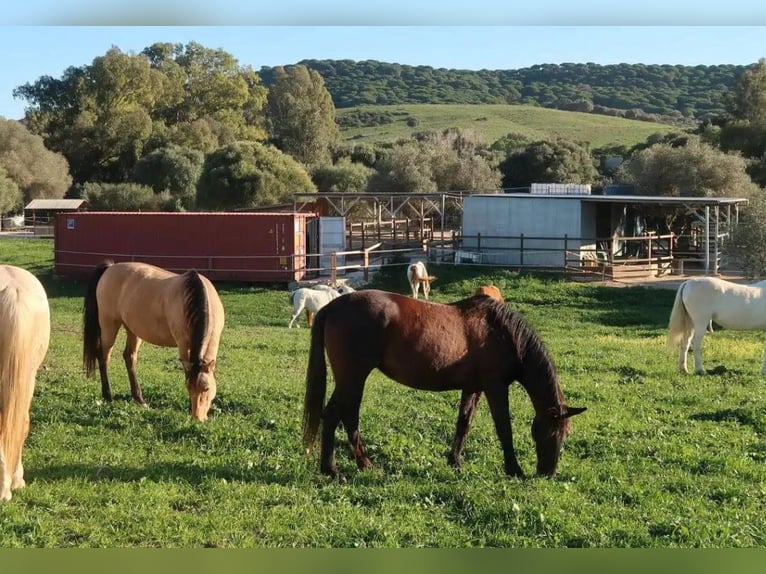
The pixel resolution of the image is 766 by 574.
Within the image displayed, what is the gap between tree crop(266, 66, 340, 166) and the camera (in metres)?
67.5

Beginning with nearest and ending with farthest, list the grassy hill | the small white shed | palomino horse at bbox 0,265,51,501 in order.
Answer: palomino horse at bbox 0,265,51,501 → the small white shed → the grassy hill

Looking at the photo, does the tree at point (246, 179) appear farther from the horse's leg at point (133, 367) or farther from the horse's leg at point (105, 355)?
the horse's leg at point (133, 367)

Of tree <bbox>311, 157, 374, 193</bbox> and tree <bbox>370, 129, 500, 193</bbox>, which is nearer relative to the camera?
tree <bbox>370, 129, 500, 193</bbox>

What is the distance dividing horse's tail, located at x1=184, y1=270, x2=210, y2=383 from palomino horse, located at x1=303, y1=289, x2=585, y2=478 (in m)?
1.52

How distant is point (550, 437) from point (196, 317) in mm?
3396

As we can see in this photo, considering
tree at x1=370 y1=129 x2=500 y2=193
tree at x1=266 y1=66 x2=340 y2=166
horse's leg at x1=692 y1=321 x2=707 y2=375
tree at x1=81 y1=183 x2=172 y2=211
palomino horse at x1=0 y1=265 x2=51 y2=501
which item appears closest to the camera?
palomino horse at x1=0 y1=265 x2=51 y2=501

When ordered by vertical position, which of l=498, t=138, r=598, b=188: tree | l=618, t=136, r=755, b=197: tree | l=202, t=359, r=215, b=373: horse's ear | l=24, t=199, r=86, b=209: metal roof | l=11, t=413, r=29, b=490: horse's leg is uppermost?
l=498, t=138, r=598, b=188: tree

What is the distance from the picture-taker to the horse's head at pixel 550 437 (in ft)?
20.2

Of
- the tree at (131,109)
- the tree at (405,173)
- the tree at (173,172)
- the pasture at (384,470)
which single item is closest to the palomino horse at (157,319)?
the pasture at (384,470)

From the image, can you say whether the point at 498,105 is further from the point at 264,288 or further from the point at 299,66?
the point at 264,288

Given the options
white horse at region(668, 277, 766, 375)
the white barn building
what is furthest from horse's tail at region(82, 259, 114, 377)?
the white barn building

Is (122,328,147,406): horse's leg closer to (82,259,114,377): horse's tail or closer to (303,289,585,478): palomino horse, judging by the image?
(82,259,114,377): horse's tail

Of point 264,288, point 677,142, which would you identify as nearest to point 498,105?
point 677,142

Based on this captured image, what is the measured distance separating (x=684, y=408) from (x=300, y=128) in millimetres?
62000
